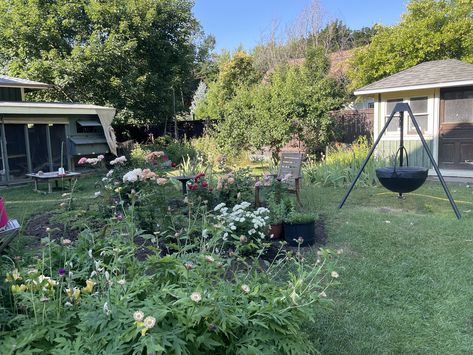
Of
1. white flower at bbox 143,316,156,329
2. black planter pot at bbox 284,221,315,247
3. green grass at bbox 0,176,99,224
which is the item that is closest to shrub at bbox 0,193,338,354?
white flower at bbox 143,316,156,329

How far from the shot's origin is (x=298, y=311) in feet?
6.22

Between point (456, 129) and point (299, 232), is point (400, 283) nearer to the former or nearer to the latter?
point (299, 232)

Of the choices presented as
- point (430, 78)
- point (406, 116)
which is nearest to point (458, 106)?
point (430, 78)

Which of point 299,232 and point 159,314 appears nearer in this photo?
point 159,314

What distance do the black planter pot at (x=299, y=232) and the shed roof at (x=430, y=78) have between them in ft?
23.4

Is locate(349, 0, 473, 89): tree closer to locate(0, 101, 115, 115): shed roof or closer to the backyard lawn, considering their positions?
the backyard lawn

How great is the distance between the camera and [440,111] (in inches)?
404

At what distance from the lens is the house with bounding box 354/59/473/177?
9906 mm

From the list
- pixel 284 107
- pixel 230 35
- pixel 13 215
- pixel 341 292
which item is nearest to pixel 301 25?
pixel 230 35

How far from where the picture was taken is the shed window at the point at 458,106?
32.4 feet

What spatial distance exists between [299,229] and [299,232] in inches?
1.3

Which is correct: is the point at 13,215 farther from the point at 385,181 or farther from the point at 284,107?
the point at 284,107

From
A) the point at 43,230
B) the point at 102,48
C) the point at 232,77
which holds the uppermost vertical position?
the point at 102,48

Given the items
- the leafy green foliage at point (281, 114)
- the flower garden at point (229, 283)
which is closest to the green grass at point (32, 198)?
the flower garden at point (229, 283)
